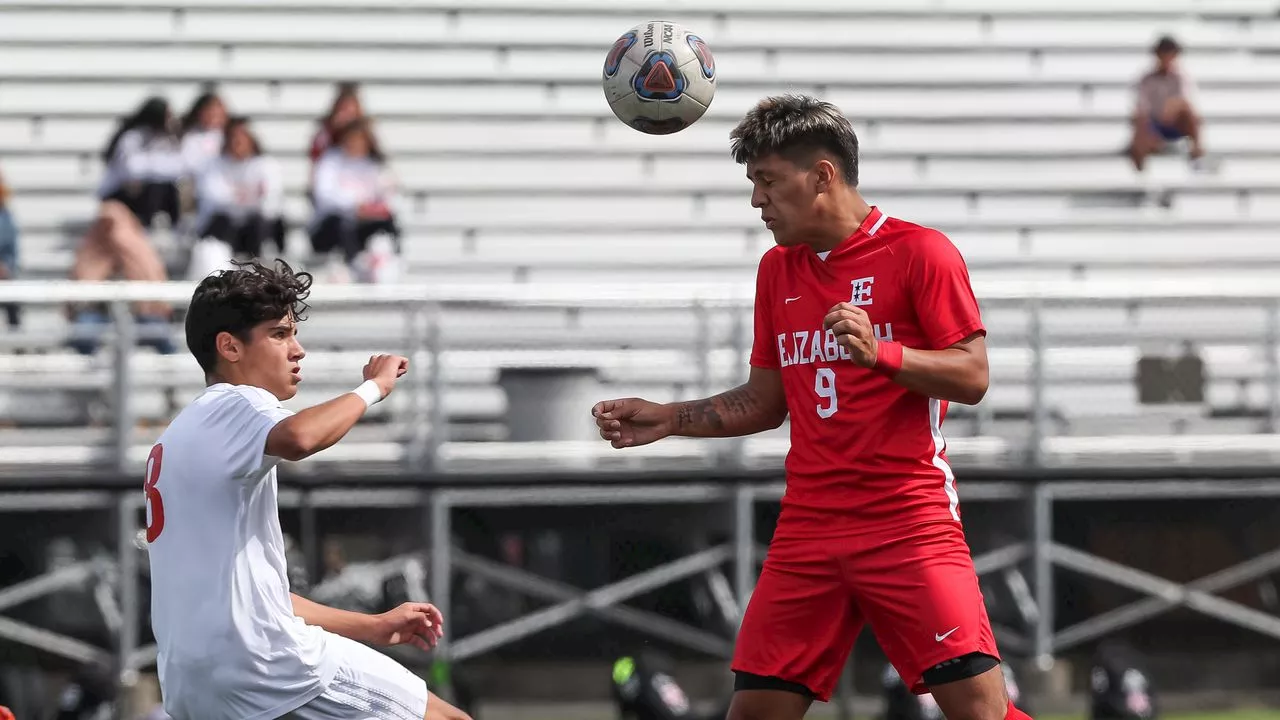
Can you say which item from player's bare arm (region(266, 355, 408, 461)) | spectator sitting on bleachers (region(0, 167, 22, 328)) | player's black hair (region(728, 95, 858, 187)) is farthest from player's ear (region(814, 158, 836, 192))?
spectator sitting on bleachers (region(0, 167, 22, 328))

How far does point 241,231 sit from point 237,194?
21 centimetres

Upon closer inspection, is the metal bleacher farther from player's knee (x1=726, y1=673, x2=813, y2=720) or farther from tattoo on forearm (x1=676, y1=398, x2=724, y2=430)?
player's knee (x1=726, y1=673, x2=813, y2=720)

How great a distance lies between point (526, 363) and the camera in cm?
961

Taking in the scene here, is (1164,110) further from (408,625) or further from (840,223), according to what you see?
(408,625)

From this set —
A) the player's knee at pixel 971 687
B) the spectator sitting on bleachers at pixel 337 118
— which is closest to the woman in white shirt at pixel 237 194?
the spectator sitting on bleachers at pixel 337 118

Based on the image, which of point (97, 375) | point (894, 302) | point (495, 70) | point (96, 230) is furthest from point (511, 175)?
point (894, 302)

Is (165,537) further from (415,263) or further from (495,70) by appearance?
(495,70)

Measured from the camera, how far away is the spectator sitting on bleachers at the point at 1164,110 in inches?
523

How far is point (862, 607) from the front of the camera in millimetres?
4961

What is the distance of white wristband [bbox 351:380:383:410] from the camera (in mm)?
4398

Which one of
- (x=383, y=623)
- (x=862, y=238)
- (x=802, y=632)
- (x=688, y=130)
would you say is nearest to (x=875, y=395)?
(x=862, y=238)

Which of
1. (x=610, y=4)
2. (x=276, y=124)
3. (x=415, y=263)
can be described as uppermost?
(x=610, y=4)

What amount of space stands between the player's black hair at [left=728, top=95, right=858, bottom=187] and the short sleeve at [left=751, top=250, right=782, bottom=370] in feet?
1.15

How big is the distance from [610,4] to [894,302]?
936 centimetres
